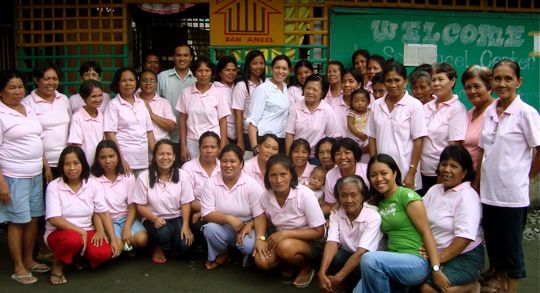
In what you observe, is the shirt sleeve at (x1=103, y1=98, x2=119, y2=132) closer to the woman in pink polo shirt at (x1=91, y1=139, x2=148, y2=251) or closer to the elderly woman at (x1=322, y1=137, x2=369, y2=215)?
the woman in pink polo shirt at (x1=91, y1=139, x2=148, y2=251)

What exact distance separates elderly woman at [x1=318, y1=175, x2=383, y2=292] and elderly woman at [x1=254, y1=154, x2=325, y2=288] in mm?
201

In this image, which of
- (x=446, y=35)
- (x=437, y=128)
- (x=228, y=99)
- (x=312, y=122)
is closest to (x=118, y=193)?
(x=228, y=99)

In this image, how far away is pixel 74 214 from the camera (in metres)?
3.84

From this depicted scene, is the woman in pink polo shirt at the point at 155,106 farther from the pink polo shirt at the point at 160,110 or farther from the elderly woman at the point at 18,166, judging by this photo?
the elderly woman at the point at 18,166

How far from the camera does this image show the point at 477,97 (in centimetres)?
351

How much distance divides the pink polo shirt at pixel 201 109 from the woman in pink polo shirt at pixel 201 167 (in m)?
0.35

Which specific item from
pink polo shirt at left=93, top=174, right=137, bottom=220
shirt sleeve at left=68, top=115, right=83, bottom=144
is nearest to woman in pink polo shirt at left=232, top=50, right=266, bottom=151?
pink polo shirt at left=93, top=174, right=137, bottom=220

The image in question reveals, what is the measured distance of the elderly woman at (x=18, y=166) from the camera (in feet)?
12.1

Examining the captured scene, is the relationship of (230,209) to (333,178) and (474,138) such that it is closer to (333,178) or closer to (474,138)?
(333,178)

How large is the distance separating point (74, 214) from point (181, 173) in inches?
33.7

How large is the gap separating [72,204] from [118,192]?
380 mm

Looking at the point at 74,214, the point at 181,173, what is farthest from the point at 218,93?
the point at 74,214

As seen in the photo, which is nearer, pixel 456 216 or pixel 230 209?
pixel 456 216

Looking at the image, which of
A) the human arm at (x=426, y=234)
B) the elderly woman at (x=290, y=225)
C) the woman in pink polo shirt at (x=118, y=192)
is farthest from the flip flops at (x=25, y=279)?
the human arm at (x=426, y=234)
